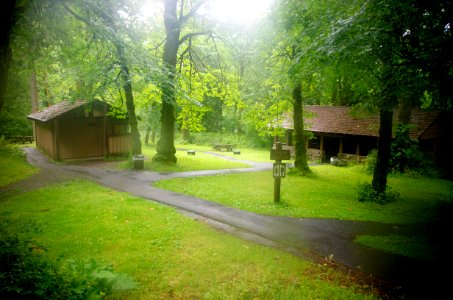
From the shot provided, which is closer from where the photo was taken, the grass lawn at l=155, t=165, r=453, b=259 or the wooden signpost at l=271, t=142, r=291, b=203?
the grass lawn at l=155, t=165, r=453, b=259

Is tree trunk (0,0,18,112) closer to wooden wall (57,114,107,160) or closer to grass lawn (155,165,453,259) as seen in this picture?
grass lawn (155,165,453,259)

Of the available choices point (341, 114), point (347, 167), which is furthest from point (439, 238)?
point (341, 114)

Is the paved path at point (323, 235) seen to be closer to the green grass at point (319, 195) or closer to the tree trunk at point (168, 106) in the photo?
the green grass at point (319, 195)

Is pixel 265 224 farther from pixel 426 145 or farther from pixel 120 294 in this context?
pixel 426 145

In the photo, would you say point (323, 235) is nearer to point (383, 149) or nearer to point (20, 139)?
point (383, 149)

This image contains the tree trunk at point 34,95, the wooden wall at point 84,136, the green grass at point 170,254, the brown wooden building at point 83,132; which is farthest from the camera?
the tree trunk at point 34,95

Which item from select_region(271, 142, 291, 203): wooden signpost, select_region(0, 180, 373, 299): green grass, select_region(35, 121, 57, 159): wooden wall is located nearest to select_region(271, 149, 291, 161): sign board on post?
select_region(271, 142, 291, 203): wooden signpost

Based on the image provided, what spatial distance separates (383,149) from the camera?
45.2 ft

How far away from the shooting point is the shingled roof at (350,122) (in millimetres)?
22844

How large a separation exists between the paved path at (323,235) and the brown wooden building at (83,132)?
34.2 feet

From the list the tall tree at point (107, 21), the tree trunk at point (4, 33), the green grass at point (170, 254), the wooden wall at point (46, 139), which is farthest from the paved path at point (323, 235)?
the wooden wall at point (46, 139)

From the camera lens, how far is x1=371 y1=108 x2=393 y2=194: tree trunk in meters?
13.7

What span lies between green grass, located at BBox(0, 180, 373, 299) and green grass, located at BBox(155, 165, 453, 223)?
3.32m

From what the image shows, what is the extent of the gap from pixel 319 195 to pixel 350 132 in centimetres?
1370
